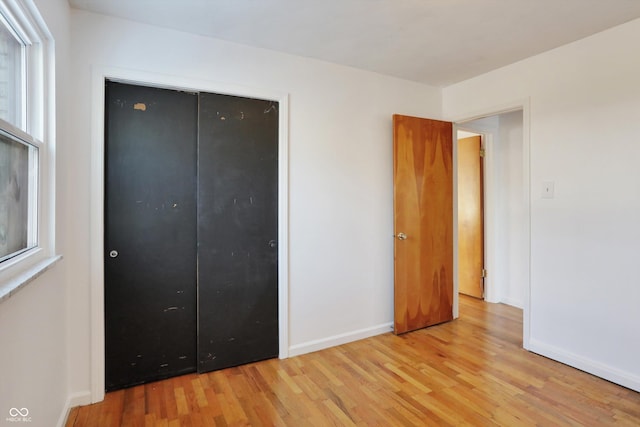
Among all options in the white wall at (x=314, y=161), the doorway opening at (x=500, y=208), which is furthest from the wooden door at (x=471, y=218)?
the white wall at (x=314, y=161)

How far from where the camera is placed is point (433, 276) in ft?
11.2

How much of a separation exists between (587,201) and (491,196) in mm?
1769

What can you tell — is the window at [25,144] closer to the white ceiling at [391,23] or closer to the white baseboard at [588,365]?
the white ceiling at [391,23]

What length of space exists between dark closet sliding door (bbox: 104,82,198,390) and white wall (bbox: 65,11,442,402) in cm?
14

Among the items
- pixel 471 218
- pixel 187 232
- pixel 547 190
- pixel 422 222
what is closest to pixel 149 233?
pixel 187 232

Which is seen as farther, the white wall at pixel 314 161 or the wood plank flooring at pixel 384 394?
the white wall at pixel 314 161

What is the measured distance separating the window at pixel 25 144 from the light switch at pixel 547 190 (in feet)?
10.6

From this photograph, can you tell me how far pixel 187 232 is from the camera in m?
2.42

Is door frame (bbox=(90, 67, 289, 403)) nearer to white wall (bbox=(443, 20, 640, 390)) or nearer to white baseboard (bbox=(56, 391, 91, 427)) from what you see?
white baseboard (bbox=(56, 391, 91, 427))

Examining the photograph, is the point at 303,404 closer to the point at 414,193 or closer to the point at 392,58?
the point at 414,193

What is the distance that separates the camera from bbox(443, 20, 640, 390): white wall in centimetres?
229

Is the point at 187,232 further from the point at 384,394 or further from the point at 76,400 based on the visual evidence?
the point at 384,394

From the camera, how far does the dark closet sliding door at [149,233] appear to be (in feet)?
7.27

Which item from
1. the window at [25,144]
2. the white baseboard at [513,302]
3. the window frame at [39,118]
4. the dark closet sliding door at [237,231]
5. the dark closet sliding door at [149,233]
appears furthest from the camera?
the white baseboard at [513,302]
